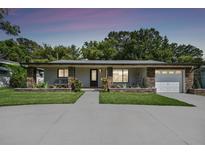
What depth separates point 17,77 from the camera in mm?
20375

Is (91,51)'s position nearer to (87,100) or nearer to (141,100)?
(87,100)

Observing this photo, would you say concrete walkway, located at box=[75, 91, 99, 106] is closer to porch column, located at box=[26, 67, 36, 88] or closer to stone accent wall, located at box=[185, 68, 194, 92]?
porch column, located at box=[26, 67, 36, 88]

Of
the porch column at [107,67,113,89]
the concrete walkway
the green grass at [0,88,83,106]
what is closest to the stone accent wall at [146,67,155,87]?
the porch column at [107,67,113,89]

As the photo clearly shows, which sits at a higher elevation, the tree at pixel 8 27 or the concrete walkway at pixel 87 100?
the tree at pixel 8 27

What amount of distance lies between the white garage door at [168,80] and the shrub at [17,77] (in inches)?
487

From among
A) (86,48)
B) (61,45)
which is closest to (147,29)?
(86,48)

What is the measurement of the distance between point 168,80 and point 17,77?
14.3 meters

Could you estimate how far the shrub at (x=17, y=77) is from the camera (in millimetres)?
20264

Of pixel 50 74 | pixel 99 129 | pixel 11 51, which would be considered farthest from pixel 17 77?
pixel 99 129

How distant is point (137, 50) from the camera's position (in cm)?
3409

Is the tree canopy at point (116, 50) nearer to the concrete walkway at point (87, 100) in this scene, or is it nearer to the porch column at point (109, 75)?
the porch column at point (109, 75)

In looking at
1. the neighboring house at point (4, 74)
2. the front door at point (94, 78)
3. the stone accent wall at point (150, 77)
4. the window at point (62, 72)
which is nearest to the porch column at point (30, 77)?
the window at point (62, 72)
